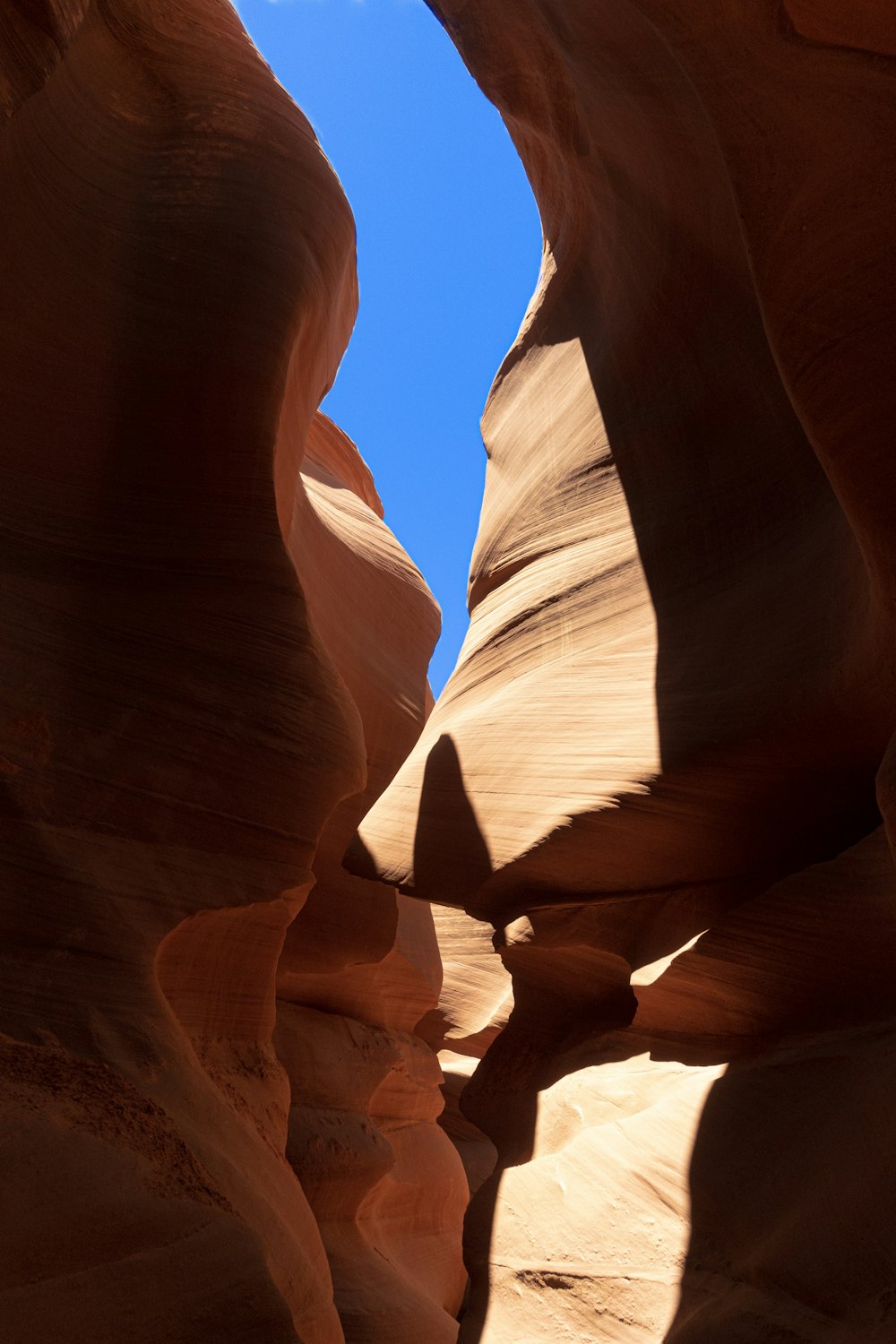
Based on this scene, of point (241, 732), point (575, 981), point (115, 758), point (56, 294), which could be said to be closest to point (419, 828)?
point (575, 981)

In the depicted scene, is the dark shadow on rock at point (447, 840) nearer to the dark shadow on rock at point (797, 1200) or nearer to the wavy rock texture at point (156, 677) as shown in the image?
the wavy rock texture at point (156, 677)

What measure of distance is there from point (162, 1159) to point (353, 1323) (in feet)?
8.74

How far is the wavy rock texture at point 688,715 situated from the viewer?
2547 millimetres

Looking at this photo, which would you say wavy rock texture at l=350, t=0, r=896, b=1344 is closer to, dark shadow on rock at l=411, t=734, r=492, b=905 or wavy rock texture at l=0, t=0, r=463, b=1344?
dark shadow on rock at l=411, t=734, r=492, b=905

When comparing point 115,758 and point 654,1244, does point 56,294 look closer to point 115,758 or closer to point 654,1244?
point 115,758

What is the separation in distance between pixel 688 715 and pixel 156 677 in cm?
160

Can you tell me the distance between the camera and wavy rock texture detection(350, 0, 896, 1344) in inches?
100

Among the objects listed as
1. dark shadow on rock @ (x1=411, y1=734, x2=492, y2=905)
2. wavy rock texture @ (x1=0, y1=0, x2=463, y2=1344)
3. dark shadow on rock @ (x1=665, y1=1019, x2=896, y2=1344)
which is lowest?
dark shadow on rock @ (x1=665, y1=1019, x2=896, y2=1344)

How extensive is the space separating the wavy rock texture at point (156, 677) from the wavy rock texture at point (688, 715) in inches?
33.7

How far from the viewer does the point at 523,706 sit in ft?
13.5

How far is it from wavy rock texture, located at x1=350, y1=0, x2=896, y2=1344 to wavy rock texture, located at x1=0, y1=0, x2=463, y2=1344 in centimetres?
86

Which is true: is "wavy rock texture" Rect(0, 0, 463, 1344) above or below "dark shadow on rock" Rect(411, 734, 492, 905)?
above

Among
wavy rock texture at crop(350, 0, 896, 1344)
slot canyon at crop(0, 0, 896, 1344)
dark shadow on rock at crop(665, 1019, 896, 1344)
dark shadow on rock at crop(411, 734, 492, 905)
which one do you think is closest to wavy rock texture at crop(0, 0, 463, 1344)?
slot canyon at crop(0, 0, 896, 1344)

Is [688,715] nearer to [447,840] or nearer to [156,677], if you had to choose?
[447,840]
